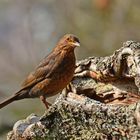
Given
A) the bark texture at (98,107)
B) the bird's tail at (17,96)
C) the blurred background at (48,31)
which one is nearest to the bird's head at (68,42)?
the bird's tail at (17,96)

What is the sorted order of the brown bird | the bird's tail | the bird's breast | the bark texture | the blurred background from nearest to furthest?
1. the bark texture
2. the bird's breast
3. the brown bird
4. the bird's tail
5. the blurred background

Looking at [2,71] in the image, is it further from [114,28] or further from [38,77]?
[38,77]

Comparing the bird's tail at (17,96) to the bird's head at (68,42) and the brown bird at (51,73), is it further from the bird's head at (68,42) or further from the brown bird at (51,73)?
the bird's head at (68,42)

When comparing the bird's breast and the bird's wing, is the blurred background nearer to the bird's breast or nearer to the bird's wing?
the bird's wing

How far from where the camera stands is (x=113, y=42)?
8266 mm

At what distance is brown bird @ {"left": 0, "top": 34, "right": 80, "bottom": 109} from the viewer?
602cm

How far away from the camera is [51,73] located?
20.0 ft

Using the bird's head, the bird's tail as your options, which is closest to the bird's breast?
the bird's head

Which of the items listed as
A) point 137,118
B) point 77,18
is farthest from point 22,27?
point 137,118

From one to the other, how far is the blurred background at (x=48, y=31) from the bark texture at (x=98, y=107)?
2.37 m

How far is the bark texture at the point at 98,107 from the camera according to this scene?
11.9 ft

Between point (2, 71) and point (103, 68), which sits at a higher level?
point (2, 71)

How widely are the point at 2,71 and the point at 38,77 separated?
2948 mm

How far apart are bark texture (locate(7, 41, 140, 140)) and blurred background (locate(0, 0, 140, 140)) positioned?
2368mm
